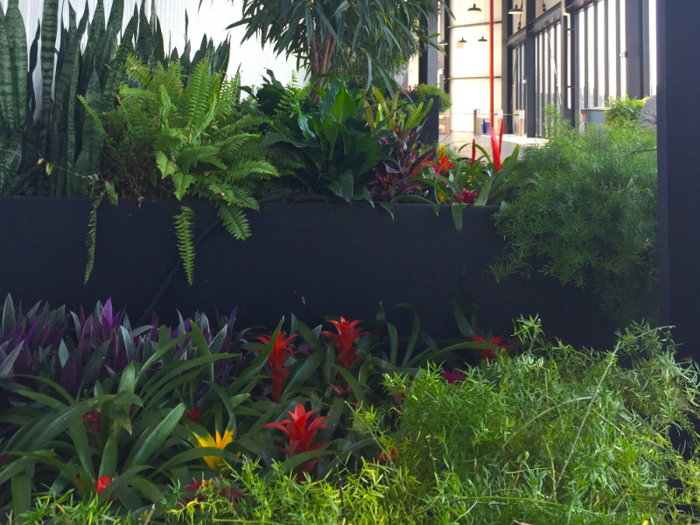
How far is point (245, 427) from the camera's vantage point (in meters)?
0.98

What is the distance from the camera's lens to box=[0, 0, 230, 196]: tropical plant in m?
1.36

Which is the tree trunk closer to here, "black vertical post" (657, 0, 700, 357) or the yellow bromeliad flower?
"black vertical post" (657, 0, 700, 357)

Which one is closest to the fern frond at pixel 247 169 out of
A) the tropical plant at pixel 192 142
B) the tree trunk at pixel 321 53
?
the tropical plant at pixel 192 142

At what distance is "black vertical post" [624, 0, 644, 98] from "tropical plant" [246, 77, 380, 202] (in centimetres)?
820

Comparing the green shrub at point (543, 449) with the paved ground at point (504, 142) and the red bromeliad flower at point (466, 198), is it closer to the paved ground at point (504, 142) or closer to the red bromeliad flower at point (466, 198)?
the red bromeliad flower at point (466, 198)

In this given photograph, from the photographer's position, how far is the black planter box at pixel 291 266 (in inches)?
49.7

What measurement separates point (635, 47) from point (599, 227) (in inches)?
339

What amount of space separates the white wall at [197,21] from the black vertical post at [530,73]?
1081 cm

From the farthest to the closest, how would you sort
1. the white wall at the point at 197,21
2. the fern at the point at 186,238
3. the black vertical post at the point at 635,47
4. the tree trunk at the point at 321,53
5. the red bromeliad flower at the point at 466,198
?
1. the black vertical post at the point at 635,47
2. the tree trunk at the point at 321,53
3. the white wall at the point at 197,21
4. the red bromeliad flower at the point at 466,198
5. the fern at the point at 186,238

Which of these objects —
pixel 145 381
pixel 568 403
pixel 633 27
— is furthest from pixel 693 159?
pixel 633 27

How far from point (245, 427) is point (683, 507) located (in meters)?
0.64

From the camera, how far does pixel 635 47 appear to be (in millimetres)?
8414

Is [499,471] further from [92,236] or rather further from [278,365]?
[92,236]

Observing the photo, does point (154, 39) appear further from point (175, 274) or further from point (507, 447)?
point (507, 447)
